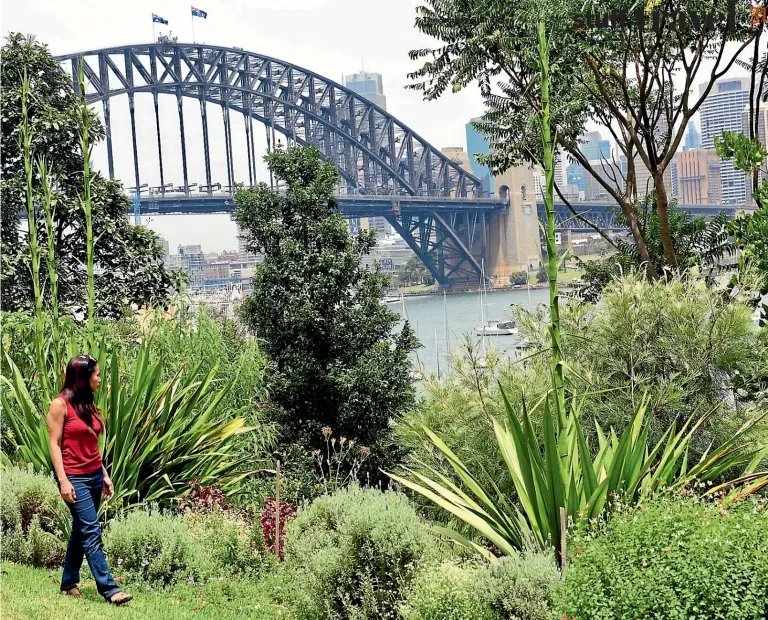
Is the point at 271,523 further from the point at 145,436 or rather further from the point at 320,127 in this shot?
the point at 320,127

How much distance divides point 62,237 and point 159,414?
639 centimetres

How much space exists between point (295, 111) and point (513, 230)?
11103 mm

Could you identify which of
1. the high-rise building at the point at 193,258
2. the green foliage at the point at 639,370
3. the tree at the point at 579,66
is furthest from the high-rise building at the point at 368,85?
the green foliage at the point at 639,370

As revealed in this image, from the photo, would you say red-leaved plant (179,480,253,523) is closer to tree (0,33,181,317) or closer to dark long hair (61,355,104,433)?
dark long hair (61,355,104,433)

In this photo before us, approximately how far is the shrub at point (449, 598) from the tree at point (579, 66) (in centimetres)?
580

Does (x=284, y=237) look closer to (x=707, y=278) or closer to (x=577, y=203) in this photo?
(x=707, y=278)

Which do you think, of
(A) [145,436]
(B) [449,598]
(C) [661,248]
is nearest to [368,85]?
(C) [661,248]

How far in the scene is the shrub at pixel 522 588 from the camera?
261 centimetres

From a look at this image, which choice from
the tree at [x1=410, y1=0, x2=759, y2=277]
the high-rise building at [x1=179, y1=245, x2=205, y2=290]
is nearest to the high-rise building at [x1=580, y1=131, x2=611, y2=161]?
the tree at [x1=410, y1=0, x2=759, y2=277]

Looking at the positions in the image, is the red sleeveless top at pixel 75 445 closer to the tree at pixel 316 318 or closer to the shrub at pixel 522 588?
the shrub at pixel 522 588

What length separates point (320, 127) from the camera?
4403cm

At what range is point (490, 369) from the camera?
6.34m

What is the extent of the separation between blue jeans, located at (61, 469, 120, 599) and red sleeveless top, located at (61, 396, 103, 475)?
0.03 meters

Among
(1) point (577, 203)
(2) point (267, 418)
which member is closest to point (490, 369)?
(2) point (267, 418)
